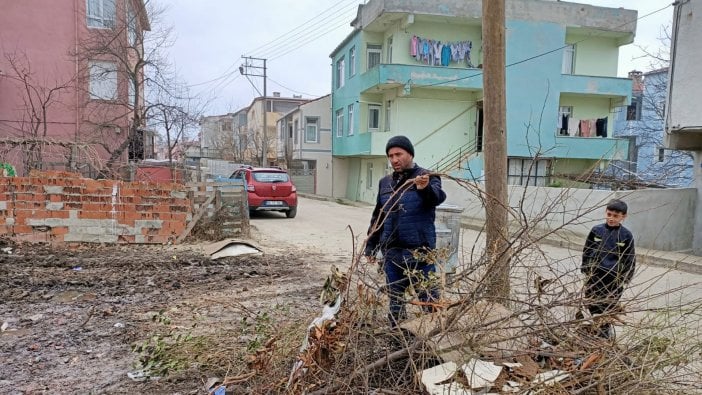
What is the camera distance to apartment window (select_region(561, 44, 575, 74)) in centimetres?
2144

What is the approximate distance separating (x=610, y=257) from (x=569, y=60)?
69.5 ft

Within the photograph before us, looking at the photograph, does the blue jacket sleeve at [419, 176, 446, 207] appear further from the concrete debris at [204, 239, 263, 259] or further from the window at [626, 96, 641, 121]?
the window at [626, 96, 641, 121]

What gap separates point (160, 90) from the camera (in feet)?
55.8

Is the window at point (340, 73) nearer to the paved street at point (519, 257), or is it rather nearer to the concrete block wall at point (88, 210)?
the paved street at point (519, 257)

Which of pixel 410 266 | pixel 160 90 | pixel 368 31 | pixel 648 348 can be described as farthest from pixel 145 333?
pixel 368 31

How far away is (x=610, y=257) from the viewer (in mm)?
3619

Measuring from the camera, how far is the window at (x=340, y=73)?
84.0 ft

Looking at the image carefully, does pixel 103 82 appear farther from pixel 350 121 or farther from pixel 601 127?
pixel 601 127

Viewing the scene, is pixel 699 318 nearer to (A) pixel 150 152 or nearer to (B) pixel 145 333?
(B) pixel 145 333

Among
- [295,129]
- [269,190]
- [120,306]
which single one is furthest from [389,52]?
[120,306]

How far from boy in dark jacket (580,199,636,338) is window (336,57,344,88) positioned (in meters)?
23.0

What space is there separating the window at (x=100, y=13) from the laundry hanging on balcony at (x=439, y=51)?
41.3 feet

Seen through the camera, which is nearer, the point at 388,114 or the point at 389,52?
the point at 389,52

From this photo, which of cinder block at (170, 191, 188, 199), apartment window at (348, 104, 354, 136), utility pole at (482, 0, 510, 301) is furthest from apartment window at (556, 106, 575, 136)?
Result: utility pole at (482, 0, 510, 301)
